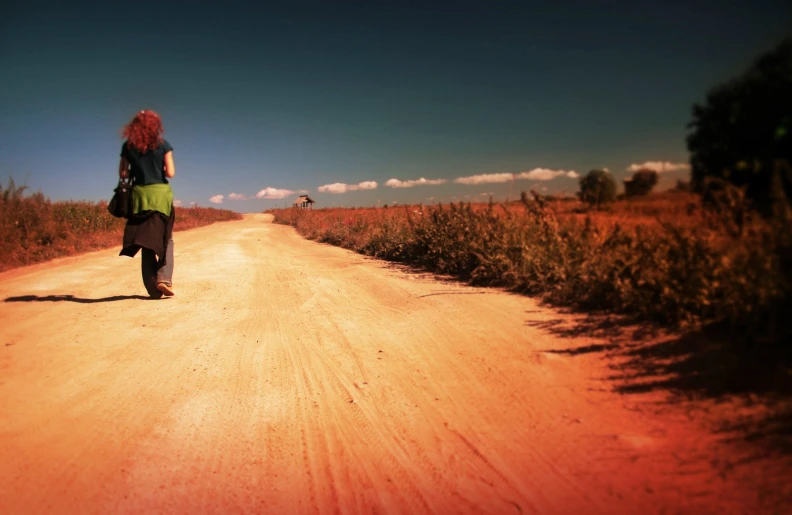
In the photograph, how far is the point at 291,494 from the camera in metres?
2.14

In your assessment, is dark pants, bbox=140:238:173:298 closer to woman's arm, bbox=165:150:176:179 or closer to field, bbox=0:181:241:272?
woman's arm, bbox=165:150:176:179

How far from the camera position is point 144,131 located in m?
5.20

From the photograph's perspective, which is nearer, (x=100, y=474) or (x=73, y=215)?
(x=100, y=474)

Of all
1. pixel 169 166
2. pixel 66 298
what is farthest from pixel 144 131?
pixel 66 298

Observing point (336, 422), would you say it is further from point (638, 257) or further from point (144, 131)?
point (144, 131)

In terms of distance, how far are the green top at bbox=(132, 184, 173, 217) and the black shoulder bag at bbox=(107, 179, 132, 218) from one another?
5cm

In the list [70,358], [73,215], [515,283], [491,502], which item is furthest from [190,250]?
[491,502]

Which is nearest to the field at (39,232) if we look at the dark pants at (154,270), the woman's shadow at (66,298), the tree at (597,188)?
the woman's shadow at (66,298)

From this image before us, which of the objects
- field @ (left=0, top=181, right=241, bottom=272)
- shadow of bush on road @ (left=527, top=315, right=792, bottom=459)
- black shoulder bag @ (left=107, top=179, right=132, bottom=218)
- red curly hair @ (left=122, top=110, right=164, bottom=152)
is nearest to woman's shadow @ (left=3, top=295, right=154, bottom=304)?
black shoulder bag @ (left=107, top=179, right=132, bottom=218)

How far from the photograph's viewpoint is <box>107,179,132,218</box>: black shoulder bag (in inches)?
202

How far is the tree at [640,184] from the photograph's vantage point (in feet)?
12.3

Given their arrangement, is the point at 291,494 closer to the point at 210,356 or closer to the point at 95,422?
the point at 95,422

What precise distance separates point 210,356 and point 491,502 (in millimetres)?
2722

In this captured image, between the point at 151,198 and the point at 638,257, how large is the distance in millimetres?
5340
